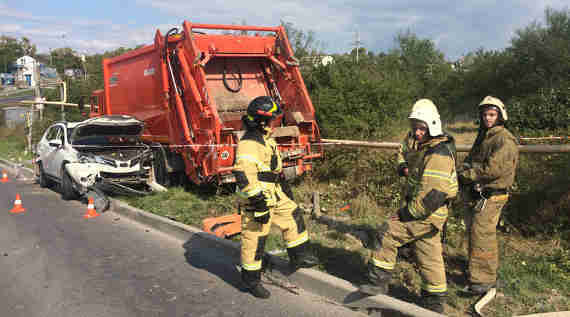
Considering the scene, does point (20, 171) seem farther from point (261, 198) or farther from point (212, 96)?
point (261, 198)

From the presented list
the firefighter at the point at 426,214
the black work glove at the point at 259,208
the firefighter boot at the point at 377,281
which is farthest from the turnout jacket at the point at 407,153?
the black work glove at the point at 259,208

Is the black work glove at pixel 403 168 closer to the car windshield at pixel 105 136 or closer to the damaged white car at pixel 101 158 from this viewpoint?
the damaged white car at pixel 101 158

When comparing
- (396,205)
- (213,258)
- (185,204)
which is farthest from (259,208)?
(185,204)

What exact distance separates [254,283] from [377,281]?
46.3 inches

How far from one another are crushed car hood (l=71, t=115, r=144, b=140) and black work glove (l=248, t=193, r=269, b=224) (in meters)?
6.13

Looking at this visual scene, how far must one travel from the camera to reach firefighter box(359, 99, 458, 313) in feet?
10.2

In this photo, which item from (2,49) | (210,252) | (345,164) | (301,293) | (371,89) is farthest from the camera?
(2,49)

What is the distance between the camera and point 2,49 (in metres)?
91.4

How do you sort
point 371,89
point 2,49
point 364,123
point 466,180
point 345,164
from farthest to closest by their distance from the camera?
1. point 2,49
2. point 371,89
3. point 364,123
4. point 345,164
5. point 466,180

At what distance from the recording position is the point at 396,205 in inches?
252

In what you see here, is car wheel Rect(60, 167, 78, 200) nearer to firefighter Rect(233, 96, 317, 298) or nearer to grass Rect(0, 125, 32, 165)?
firefighter Rect(233, 96, 317, 298)

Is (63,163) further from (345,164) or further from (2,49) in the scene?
(2,49)

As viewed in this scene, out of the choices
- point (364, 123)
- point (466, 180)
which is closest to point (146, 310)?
point (466, 180)

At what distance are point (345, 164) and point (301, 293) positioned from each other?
3890 mm
